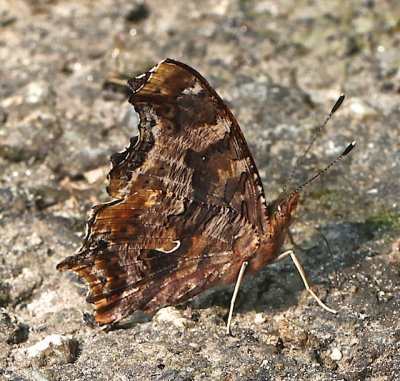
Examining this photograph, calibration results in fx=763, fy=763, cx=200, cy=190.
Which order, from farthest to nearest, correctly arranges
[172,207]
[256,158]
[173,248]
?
[256,158]
[173,248]
[172,207]

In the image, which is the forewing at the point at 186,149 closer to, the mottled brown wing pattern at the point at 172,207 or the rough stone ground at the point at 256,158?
the mottled brown wing pattern at the point at 172,207

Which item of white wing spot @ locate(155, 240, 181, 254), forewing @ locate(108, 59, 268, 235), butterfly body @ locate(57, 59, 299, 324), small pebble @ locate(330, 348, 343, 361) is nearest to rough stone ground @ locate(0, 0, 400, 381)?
small pebble @ locate(330, 348, 343, 361)

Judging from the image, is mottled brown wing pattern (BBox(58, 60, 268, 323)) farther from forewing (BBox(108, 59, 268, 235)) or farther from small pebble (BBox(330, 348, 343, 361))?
small pebble (BBox(330, 348, 343, 361))

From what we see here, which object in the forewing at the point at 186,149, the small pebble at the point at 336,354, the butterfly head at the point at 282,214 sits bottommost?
the small pebble at the point at 336,354

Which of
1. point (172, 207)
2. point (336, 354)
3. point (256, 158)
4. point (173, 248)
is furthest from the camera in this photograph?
point (256, 158)

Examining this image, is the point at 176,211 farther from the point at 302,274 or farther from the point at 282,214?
the point at 302,274

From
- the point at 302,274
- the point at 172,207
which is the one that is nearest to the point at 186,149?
the point at 172,207

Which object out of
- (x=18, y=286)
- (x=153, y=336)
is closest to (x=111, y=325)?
(x=153, y=336)

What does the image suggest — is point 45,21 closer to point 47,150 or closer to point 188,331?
point 47,150

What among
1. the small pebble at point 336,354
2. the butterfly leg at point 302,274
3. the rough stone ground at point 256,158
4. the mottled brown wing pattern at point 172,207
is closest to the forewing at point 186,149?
the mottled brown wing pattern at point 172,207
